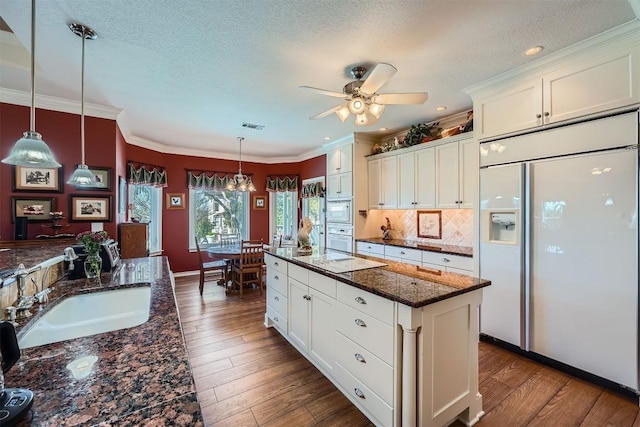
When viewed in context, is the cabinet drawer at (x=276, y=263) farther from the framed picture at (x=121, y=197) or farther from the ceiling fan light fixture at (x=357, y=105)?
the framed picture at (x=121, y=197)

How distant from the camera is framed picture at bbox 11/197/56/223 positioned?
2893 mm

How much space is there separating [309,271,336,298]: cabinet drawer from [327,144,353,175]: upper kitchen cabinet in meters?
2.79

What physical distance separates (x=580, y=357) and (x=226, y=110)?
428 cm

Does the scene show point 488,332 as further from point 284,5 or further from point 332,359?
point 284,5

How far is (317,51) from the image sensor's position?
2150 millimetres

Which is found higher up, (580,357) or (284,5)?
(284,5)

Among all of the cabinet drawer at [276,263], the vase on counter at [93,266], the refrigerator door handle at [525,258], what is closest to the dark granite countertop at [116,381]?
the vase on counter at [93,266]

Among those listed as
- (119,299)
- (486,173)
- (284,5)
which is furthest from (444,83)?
(119,299)

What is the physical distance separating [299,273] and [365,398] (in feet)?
3.62

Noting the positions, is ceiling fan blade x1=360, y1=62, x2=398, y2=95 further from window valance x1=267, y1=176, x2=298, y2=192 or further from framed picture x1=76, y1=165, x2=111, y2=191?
window valance x1=267, y1=176, x2=298, y2=192

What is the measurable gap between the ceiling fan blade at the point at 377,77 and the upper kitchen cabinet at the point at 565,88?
1394 mm

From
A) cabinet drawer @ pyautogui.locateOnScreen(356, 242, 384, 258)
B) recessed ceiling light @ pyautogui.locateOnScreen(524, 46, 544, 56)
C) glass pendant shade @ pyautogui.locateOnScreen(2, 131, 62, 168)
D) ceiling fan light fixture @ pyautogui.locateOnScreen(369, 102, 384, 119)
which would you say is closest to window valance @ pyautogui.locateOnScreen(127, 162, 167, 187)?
glass pendant shade @ pyautogui.locateOnScreen(2, 131, 62, 168)

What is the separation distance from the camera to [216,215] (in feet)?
19.5

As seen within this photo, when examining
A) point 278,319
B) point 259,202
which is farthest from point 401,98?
point 259,202
